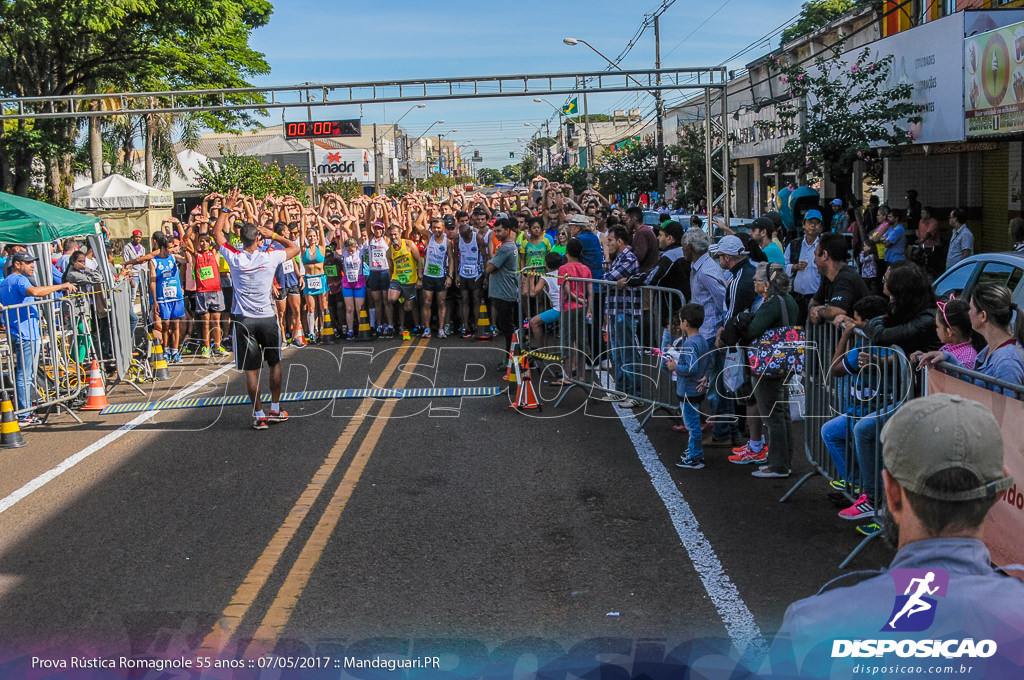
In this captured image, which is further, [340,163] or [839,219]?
[340,163]

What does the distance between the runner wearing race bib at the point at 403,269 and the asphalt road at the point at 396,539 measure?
5.91 metres

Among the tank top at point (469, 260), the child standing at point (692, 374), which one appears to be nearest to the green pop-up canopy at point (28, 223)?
the tank top at point (469, 260)

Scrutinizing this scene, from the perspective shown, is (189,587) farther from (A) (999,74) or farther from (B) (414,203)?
(B) (414,203)

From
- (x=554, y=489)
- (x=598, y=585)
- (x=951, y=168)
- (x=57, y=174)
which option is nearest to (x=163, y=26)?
(x=57, y=174)

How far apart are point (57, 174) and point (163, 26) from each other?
828 cm

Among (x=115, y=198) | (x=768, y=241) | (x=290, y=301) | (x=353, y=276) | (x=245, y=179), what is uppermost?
(x=245, y=179)

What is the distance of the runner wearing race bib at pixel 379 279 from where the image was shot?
1653 cm

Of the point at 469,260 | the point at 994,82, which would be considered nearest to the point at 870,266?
the point at 994,82

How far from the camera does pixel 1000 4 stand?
19.2m

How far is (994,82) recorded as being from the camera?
553 inches

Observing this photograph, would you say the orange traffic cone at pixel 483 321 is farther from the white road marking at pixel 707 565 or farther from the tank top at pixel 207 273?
the white road marking at pixel 707 565

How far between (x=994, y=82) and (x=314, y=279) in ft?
34.4

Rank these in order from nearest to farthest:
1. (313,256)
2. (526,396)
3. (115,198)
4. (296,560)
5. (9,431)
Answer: (296,560) < (9,431) < (526,396) < (313,256) < (115,198)

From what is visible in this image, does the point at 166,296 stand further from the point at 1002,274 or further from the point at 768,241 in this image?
the point at 1002,274
